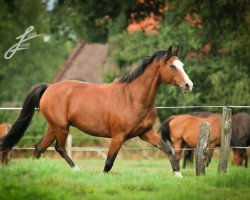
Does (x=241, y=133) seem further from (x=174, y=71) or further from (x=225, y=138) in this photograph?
(x=174, y=71)

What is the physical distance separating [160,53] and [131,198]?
3.70m

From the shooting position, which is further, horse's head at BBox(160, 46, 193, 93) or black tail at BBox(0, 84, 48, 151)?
black tail at BBox(0, 84, 48, 151)

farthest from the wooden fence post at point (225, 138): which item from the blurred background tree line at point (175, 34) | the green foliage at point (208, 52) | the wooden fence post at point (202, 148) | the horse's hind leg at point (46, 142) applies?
the green foliage at point (208, 52)

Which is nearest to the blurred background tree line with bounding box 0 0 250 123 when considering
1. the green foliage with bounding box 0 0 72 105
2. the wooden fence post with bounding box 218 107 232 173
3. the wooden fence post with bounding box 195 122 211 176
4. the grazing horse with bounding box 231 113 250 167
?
the green foliage with bounding box 0 0 72 105

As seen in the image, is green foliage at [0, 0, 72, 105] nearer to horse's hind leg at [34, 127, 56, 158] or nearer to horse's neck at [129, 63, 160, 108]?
horse's hind leg at [34, 127, 56, 158]

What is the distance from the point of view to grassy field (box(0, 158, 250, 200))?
31.7ft

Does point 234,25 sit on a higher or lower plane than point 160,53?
lower

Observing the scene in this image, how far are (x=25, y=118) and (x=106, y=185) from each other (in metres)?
3.87

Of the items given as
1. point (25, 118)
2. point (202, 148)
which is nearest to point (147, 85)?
point (202, 148)

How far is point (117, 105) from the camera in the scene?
12555mm

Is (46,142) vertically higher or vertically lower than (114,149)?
lower

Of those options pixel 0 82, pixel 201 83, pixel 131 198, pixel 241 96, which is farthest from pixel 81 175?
pixel 0 82

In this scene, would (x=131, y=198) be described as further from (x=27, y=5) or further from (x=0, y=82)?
(x=0, y=82)

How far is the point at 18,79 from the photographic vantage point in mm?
58375
